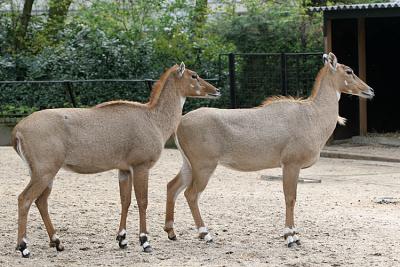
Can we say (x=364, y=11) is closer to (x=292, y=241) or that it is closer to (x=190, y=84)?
(x=190, y=84)

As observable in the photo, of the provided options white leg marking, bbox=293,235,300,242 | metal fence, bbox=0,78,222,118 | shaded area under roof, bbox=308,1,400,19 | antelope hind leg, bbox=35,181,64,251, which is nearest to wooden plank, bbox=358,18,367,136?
shaded area under roof, bbox=308,1,400,19

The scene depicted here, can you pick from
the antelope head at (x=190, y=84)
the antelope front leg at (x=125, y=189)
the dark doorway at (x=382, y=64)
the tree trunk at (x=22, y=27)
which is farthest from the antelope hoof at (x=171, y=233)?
the tree trunk at (x=22, y=27)

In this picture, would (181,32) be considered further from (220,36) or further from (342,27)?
(342,27)

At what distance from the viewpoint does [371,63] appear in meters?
20.7

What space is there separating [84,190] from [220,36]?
9412 millimetres

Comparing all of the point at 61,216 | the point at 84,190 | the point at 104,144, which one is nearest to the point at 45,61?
the point at 84,190

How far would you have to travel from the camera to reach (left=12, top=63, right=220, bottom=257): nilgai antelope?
9234 mm

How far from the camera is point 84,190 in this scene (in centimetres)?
1392

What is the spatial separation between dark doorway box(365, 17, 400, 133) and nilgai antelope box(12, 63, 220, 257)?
1111 centimetres

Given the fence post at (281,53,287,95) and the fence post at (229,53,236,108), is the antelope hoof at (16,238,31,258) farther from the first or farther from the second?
the fence post at (229,53,236,108)

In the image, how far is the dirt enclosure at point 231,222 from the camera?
9203 mm

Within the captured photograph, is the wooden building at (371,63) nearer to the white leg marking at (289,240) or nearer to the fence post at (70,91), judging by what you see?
the fence post at (70,91)

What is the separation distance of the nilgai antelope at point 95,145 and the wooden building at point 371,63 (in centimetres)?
1013

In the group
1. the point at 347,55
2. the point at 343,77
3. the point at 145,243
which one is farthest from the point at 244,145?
the point at 347,55
